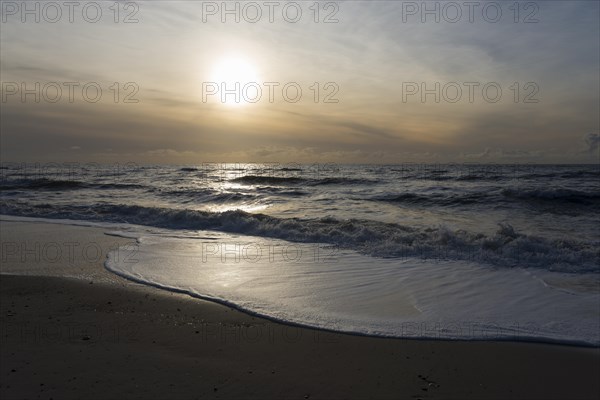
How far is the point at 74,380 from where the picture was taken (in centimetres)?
365

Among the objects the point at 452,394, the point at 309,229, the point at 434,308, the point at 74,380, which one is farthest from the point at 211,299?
the point at 309,229

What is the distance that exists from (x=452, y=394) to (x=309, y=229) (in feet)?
27.7

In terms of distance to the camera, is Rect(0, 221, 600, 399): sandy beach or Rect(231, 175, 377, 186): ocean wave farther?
Rect(231, 175, 377, 186): ocean wave

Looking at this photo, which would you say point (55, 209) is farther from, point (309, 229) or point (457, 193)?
point (457, 193)

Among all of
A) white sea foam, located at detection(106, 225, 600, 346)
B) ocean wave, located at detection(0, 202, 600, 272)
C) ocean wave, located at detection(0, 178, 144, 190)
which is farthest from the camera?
ocean wave, located at detection(0, 178, 144, 190)

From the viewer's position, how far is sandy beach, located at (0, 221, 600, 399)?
3.56m

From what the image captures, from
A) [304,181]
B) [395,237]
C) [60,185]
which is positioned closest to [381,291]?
[395,237]

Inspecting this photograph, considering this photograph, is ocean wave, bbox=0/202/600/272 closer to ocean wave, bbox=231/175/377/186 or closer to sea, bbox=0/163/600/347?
sea, bbox=0/163/600/347

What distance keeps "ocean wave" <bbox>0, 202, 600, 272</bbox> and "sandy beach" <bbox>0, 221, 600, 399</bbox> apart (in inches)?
174

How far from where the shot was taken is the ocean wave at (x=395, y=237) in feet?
27.9

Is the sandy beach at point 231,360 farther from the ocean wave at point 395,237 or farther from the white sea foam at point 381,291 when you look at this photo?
the ocean wave at point 395,237

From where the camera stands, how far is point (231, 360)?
13.4ft

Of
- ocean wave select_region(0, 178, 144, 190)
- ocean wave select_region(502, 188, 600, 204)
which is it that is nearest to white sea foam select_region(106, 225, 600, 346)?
ocean wave select_region(502, 188, 600, 204)

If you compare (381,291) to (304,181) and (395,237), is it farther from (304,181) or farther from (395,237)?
(304,181)
